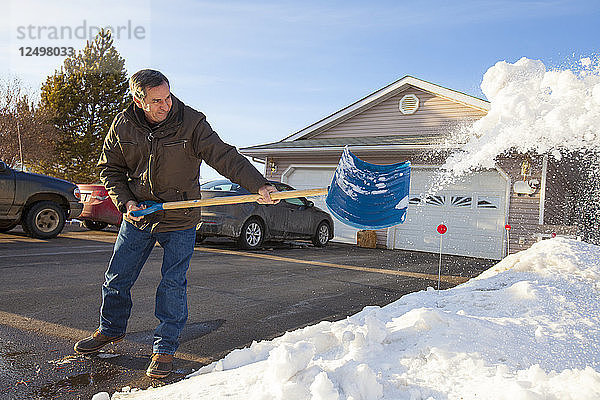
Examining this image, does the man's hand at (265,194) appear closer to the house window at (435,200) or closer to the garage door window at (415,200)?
the house window at (435,200)

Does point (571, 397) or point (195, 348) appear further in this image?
point (195, 348)

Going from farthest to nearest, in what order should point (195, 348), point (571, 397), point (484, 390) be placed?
1. point (195, 348)
2. point (484, 390)
3. point (571, 397)

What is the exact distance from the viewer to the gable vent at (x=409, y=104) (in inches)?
555

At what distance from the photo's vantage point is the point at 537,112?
8391 millimetres

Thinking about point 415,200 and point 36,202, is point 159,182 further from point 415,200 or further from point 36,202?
point 415,200

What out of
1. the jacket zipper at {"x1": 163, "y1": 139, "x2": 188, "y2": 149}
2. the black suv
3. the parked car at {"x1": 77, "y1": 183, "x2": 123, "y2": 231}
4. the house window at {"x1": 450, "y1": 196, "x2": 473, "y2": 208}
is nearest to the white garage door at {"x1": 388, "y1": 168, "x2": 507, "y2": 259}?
the house window at {"x1": 450, "y1": 196, "x2": 473, "y2": 208}

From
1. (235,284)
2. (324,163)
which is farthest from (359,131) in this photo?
(235,284)

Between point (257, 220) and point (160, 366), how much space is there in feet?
23.7

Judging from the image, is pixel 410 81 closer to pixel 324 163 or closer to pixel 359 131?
pixel 359 131

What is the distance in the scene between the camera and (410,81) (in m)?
14.1

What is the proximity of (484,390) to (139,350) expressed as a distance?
A: 2.33 meters

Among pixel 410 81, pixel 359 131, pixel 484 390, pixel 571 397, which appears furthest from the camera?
pixel 359 131

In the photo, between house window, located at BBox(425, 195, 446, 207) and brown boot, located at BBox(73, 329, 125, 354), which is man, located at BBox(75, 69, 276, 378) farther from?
house window, located at BBox(425, 195, 446, 207)

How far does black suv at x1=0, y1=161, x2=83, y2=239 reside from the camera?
8.90 meters
